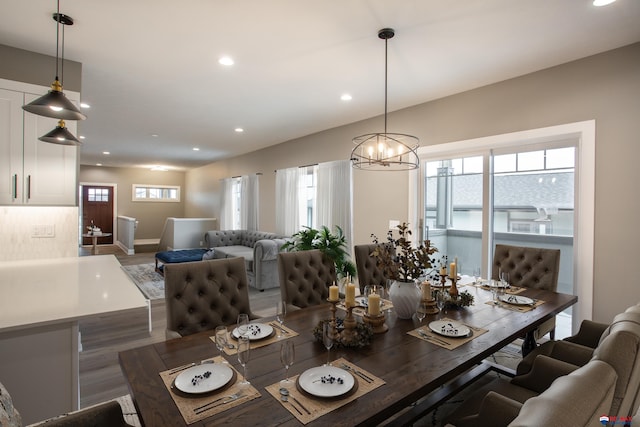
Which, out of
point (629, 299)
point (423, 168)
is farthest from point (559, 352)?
point (423, 168)

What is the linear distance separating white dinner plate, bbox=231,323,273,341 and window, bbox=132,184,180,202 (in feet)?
38.4

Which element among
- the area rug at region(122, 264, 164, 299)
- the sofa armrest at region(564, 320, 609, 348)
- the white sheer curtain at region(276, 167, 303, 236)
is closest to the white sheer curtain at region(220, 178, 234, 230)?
the area rug at region(122, 264, 164, 299)

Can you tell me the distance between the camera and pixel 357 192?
499cm

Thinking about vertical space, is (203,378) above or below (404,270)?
below

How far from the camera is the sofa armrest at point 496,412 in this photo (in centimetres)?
117

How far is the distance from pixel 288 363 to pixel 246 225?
23.3ft

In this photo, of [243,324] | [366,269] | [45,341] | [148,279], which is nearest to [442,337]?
[243,324]

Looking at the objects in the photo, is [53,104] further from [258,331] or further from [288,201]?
[288,201]

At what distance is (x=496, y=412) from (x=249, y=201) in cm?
715

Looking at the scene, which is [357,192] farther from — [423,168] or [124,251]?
[124,251]

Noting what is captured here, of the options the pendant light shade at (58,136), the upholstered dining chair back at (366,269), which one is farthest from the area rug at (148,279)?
the upholstered dining chair back at (366,269)

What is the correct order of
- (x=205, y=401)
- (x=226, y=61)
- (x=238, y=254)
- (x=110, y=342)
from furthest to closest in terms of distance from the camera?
(x=238, y=254) → (x=110, y=342) → (x=226, y=61) → (x=205, y=401)

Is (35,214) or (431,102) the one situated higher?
(431,102)

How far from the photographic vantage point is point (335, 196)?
17.4ft
